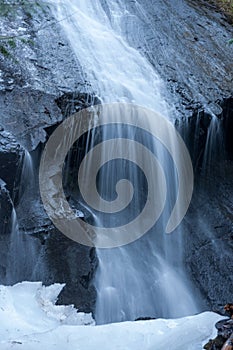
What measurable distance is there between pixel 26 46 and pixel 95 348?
16.3 feet

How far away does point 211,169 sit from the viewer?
22.4 feet

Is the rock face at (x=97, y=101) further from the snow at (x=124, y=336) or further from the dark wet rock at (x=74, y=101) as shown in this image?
the snow at (x=124, y=336)

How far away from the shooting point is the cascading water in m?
5.07

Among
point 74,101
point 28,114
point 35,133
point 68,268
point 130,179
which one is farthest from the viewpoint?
point 130,179

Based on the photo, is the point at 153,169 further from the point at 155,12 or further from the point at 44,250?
the point at 155,12

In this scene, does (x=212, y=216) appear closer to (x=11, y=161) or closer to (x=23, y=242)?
(x=23, y=242)

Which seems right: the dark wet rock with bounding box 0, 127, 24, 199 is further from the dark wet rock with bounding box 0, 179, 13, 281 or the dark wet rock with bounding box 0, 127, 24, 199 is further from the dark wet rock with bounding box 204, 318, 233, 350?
the dark wet rock with bounding box 204, 318, 233, 350

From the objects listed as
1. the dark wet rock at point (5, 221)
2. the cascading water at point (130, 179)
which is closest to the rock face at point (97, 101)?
the dark wet rock at point (5, 221)

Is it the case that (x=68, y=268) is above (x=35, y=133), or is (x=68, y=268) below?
below

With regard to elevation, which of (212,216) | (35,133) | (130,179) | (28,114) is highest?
(28,114)

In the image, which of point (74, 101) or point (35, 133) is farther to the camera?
point (74, 101)

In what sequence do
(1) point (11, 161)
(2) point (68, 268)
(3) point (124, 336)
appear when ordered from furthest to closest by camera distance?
1. (1) point (11, 161)
2. (2) point (68, 268)
3. (3) point (124, 336)

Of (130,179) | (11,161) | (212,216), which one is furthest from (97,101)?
(212,216)

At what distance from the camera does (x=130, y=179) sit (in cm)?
625
